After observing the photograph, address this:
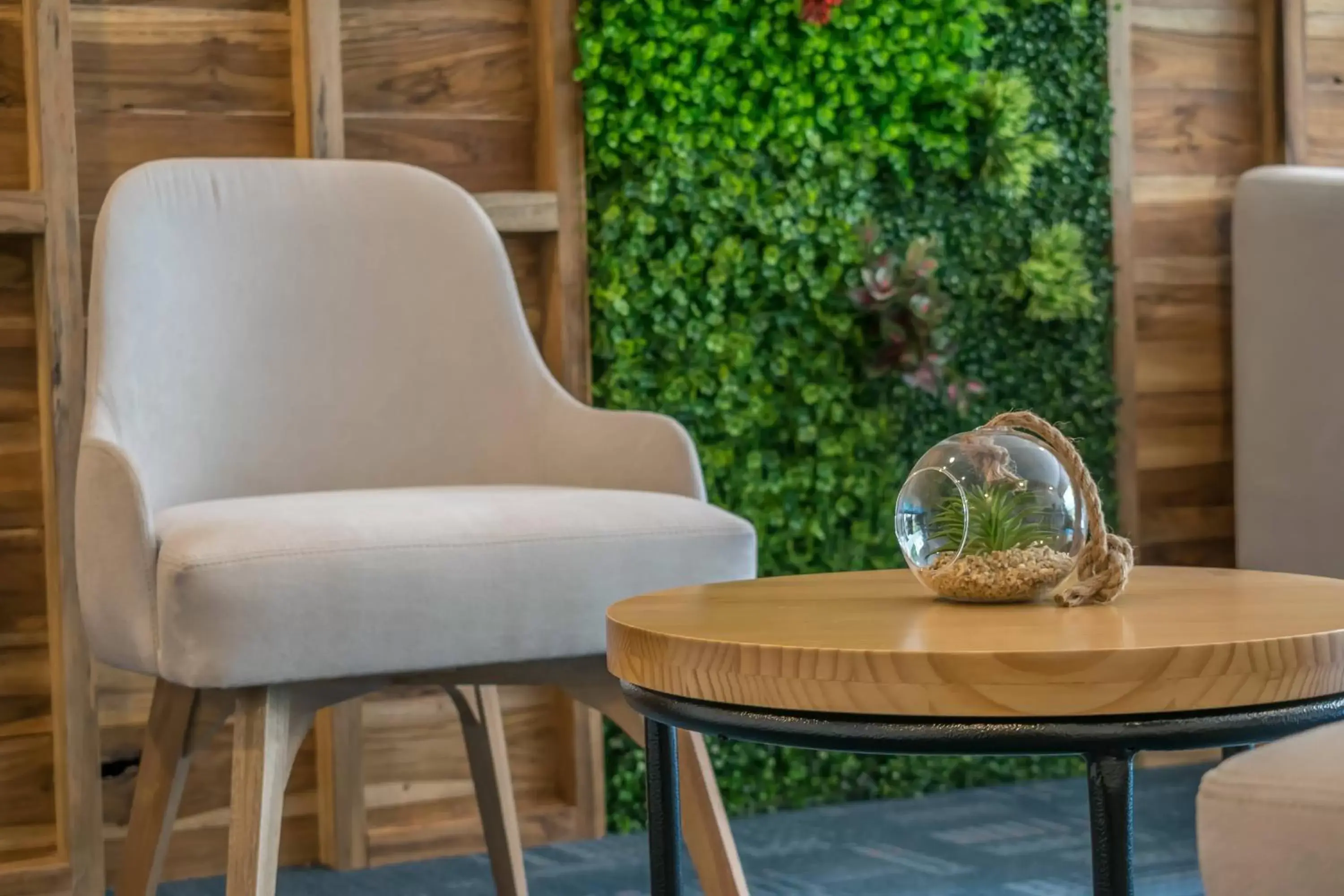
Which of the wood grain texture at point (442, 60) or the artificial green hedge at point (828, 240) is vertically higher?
the wood grain texture at point (442, 60)

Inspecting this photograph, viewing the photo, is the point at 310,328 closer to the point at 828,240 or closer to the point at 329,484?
the point at 329,484

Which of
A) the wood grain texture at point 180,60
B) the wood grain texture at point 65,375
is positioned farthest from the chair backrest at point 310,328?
the wood grain texture at point 180,60

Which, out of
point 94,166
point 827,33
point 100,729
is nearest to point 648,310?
point 827,33

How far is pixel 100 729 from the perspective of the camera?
241cm

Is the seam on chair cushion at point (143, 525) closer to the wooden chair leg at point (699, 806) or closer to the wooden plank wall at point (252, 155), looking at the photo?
the wooden chair leg at point (699, 806)

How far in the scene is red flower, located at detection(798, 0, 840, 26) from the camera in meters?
2.66

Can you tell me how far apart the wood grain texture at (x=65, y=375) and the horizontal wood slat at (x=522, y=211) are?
602 mm

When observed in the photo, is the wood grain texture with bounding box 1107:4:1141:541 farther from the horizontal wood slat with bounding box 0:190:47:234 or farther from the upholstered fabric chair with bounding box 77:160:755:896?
the horizontal wood slat with bounding box 0:190:47:234

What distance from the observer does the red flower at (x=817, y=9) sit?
266cm

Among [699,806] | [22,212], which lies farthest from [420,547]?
[22,212]

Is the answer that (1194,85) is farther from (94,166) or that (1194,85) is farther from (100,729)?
(100,729)

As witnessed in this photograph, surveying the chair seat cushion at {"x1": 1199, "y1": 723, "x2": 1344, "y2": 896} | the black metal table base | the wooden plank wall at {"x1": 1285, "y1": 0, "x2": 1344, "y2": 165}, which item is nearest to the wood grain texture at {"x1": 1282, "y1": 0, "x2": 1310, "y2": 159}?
the wooden plank wall at {"x1": 1285, "y1": 0, "x2": 1344, "y2": 165}

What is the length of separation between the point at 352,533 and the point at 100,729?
3.62 ft

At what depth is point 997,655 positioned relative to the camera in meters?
0.87
